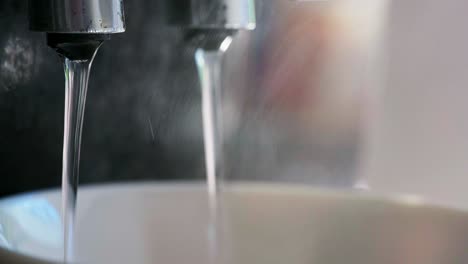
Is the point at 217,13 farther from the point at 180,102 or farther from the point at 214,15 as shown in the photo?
the point at 180,102

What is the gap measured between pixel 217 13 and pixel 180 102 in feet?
0.37

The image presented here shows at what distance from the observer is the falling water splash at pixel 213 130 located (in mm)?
472

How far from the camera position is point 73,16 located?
31cm

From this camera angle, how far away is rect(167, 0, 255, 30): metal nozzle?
406 millimetres

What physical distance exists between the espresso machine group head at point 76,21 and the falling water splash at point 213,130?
13 centimetres

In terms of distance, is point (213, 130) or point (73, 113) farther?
point (213, 130)

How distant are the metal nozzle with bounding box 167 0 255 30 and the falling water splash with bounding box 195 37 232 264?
0.10 ft

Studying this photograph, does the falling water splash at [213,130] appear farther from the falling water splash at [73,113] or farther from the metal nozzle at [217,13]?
the falling water splash at [73,113]

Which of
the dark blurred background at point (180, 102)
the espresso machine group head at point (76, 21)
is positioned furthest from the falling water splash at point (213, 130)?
the espresso machine group head at point (76, 21)

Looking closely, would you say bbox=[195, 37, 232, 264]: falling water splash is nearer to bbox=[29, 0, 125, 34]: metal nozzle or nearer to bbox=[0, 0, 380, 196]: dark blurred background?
bbox=[0, 0, 380, 196]: dark blurred background

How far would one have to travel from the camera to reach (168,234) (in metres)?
0.46

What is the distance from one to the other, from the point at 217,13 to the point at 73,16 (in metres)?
0.12

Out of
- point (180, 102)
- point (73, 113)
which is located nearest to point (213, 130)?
point (180, 102)

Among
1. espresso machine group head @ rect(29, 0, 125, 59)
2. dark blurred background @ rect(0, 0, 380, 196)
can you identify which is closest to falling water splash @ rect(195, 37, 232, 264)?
dark blurred background @ rect(0, 0, 380, 196)
